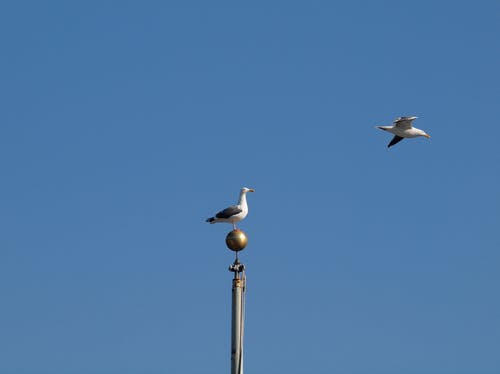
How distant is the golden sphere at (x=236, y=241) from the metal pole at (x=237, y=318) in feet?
1.37

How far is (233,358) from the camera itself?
17500mm

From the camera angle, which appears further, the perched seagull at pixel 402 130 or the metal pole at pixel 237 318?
the perched seagull at pixel 402 130

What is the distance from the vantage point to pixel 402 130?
4419 centimetres

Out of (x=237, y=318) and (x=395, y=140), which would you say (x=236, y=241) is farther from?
(x=395, y=140)

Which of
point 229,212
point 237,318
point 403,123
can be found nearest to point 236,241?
point 237,318

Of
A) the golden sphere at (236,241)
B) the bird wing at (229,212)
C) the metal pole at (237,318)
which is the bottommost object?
the metal pole at (237,318)

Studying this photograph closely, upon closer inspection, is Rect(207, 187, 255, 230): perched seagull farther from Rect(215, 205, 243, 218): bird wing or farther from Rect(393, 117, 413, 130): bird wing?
Rect(393, 117, 413, 130): bird wing

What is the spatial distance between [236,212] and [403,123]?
19052mm

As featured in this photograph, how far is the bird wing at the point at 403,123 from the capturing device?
43.5m

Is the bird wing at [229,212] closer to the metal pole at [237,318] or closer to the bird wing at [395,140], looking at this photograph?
the metal pole at [237,318]

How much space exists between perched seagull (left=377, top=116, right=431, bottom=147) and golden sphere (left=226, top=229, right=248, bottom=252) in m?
25.5

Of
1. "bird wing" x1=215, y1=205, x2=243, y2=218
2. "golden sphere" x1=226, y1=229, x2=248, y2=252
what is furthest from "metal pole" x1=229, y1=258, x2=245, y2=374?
"bird wing" x1=215, y1=205, x2=243, y2=218

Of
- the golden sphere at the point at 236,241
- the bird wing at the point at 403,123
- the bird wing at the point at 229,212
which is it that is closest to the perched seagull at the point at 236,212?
the bird wing at the point at 229,212

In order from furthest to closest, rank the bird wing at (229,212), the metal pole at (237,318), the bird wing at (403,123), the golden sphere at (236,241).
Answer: the bird wing at (403,123)
the bird wing at (229,212)
the golden sphere at (236,241)
the metal pole at (237,318)
